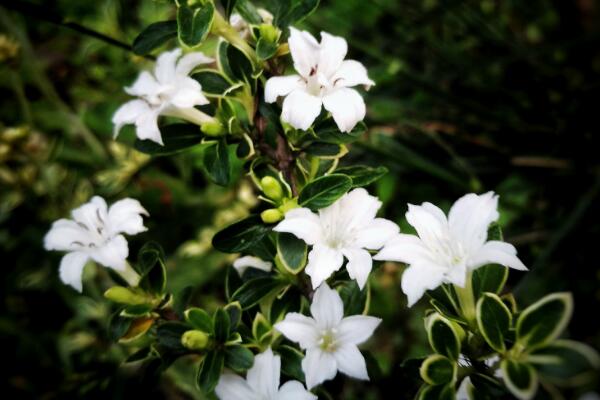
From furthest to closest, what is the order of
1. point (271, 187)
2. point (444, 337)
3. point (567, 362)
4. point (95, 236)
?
point (95, 236) < point (271, 187) < point (444, 337) < point (567, 362)

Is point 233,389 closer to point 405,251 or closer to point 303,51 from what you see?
point 405,251

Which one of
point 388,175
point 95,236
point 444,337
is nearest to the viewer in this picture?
point 444,337

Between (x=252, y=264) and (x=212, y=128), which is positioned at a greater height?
(x=212, y=128)

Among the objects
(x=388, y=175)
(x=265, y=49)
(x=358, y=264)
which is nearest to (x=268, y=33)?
(x=265, y=49)

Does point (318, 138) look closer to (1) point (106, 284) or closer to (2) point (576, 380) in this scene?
(2) point (576, 380)

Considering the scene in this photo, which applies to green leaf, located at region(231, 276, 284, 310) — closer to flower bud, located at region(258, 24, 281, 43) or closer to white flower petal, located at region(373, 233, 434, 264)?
white flower petal, located at region(373, 233, 434, 264)

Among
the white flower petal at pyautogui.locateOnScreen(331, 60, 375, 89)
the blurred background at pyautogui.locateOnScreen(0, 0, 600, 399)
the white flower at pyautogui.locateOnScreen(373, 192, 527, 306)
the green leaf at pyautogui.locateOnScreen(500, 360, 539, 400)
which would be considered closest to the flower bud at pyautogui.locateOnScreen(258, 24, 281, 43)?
the white flower petal at pyautogui.locateOnScreen(331, 60, 375, 89)

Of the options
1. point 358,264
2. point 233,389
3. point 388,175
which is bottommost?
point 388,175
